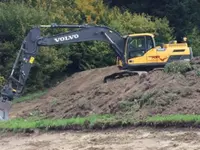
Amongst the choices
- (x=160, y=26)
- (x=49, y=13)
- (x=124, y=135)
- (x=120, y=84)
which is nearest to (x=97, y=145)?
(x=124, y=135)

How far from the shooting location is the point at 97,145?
13930 mm

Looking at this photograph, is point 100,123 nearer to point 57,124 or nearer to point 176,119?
point 57,124

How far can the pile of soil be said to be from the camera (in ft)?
54.1

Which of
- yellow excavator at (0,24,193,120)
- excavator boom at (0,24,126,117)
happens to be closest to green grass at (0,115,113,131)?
excavator boom at (0,24,126,117)

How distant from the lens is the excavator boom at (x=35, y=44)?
67.1 feet

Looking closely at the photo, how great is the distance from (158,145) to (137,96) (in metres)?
5.12

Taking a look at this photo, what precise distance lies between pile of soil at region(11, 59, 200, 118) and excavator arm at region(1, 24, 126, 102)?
1.48 metres

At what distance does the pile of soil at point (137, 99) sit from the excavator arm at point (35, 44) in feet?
4.85

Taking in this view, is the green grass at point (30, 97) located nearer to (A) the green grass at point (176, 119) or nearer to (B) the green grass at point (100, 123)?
(B) the green grass at point (100, 123)

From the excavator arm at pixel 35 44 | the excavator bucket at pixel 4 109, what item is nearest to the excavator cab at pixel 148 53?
the excavator arm at pixel 35 44

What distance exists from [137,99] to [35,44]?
5638 millimetres

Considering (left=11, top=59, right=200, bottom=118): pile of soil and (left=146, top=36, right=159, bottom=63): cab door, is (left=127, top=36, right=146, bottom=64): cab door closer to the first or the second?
(left=146, top=36, right=159, bottom=63): cab door

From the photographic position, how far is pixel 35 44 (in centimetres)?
2183

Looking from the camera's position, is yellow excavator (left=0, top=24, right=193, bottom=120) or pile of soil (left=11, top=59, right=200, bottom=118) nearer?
pile of soil (left=11, top=59, right=200, bottom=118)
